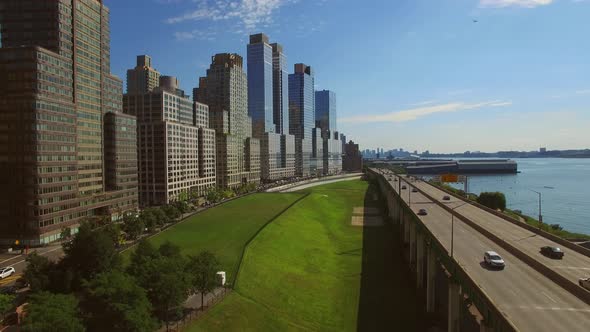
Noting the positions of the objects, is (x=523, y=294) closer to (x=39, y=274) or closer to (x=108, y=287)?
(x=108, y=287)

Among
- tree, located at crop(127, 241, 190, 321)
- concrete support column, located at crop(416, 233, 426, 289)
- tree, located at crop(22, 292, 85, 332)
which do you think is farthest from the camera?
concrete support column, located at crop(416, 233, 426, 289)

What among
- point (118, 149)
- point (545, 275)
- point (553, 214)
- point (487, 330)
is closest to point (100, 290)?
point (487, 330)

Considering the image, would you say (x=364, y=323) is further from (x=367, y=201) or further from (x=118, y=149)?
(x=367, y=201)

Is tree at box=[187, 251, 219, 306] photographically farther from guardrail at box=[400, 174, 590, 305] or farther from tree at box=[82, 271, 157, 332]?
guardrail at box=[400, 174, 590, 305]

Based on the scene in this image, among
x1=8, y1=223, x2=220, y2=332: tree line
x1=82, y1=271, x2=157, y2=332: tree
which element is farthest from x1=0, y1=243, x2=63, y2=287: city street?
x1=82, y1=271, x2=157, y2=332: tree

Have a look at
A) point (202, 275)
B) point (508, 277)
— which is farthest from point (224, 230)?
point (508, 277)

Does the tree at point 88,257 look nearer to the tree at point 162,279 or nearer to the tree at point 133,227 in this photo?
the tree at point 162,279
